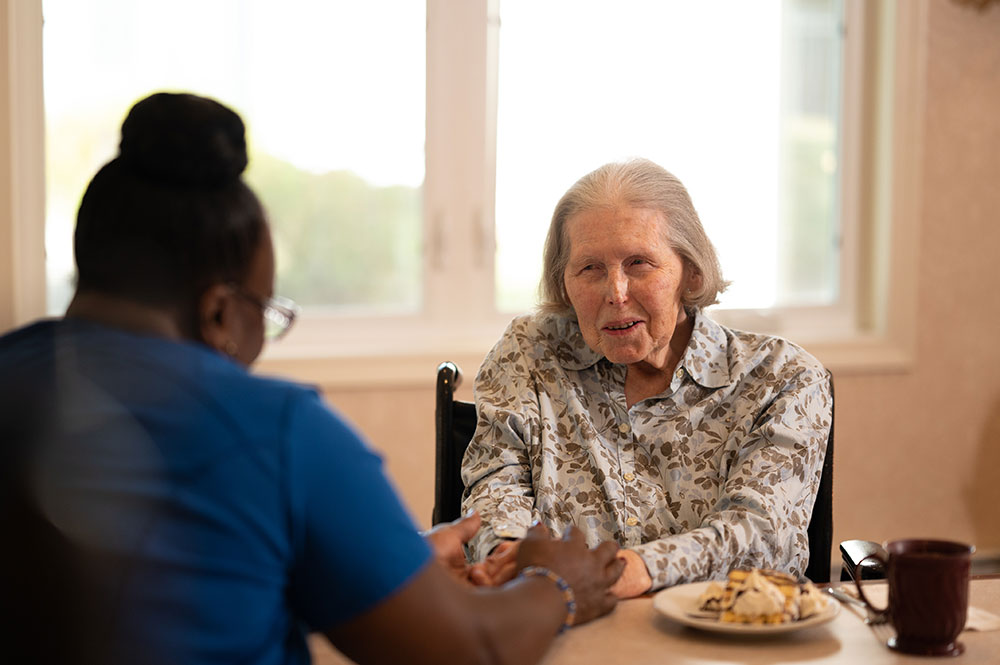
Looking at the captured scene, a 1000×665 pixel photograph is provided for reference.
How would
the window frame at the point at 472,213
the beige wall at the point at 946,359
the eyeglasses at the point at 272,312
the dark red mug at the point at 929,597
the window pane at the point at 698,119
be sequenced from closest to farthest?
the eyeglasses at the point at 272,312
the dark red mug at the point at 929,597
the window frame at the point at 472,213
the window pane at the point at 698,119
the beige wall at the point at 946,359

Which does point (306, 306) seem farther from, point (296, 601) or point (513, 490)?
point (296, 601)

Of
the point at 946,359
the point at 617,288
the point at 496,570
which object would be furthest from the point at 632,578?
the point at 946,359

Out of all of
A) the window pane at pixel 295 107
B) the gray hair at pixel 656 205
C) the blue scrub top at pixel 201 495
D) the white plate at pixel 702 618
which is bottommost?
the white plate at pixel 702 618

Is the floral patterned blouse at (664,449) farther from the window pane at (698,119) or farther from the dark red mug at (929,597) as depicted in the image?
the window pane at (698,119)

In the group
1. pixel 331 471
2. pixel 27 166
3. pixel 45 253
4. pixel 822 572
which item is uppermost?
pixel 27 166

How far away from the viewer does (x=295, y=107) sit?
336cm

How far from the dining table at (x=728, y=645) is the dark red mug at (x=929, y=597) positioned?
0.02 m

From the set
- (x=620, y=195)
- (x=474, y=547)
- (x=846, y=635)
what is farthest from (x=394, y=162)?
(x=846, y=635)

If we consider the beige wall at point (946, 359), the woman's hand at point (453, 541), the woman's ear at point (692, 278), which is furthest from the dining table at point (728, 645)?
the beige wall at point (946, 359)

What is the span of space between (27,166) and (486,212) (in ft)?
4.41

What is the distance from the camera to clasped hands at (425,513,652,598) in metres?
1.51

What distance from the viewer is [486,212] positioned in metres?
3.52

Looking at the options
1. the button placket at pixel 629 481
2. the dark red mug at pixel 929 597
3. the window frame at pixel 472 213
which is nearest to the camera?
the dark red mug at pixel 929 597

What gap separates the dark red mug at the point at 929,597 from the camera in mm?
1265
